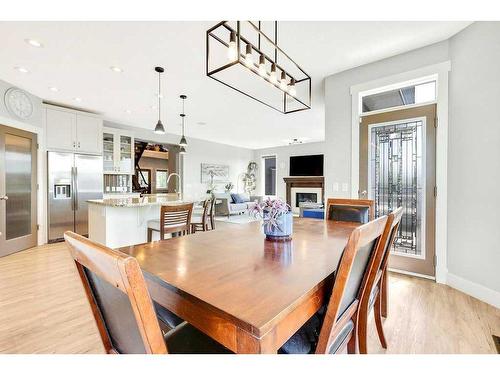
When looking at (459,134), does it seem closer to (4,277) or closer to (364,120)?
(364,120)

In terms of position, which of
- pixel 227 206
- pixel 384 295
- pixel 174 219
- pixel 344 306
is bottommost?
pixel 384 295

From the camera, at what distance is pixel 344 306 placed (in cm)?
100

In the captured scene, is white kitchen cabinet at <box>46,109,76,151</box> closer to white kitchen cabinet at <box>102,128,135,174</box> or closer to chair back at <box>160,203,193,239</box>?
white kitchen cabinet at <box>102,128,135,174</box>

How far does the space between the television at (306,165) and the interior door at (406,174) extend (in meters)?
5.19

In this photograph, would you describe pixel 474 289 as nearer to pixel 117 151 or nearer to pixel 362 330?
pixel 362 330

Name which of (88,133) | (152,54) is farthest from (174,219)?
(88,133)

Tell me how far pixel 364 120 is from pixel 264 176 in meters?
6.97

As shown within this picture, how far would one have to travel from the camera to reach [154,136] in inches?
256

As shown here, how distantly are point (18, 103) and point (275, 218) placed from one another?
465cm

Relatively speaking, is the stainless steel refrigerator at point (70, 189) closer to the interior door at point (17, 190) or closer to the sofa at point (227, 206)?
the interior door at point (17, 190)

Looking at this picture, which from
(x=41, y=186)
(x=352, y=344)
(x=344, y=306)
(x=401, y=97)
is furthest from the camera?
(x=41, y=186)

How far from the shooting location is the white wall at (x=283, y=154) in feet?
28.2

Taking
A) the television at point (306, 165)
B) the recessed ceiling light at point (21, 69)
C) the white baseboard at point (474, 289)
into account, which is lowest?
the white baseboard at point (474, 289)

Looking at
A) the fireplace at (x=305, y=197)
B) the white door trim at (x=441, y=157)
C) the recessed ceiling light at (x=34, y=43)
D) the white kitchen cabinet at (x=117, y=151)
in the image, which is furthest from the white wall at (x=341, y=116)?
the fireplace at (x=305, y=197)
